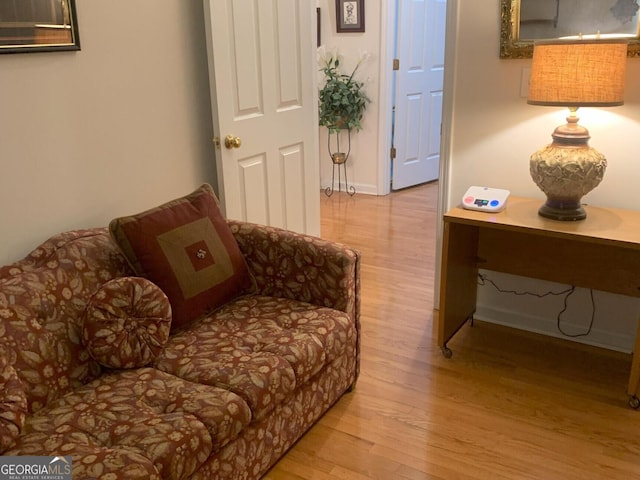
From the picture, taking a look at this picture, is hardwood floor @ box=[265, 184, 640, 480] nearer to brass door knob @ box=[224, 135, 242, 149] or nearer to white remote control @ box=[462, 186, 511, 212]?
white remote control @ box=[462, 186, 511, 212]

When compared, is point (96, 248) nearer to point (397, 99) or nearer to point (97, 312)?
point (97, 312)

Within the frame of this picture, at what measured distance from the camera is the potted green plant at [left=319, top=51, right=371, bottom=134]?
199 inches

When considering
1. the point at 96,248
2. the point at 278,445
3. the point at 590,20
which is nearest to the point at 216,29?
the point at 96,248

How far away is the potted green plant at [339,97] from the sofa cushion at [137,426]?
359cm

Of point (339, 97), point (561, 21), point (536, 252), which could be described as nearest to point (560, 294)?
point (536, 252)

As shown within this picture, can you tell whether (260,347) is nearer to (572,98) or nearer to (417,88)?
(572,98)

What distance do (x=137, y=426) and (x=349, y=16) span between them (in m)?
4.19

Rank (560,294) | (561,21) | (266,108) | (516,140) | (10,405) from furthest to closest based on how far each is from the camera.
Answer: (266,108) < (560,294) < (516,140) < (561,21) < (10,405)

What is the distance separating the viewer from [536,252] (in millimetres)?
2643

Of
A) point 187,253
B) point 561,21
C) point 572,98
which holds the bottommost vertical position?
point 187,253

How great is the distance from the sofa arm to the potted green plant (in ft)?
9.32

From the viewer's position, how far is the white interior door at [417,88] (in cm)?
504

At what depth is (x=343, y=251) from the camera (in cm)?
227

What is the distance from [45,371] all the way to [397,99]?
3.98m
